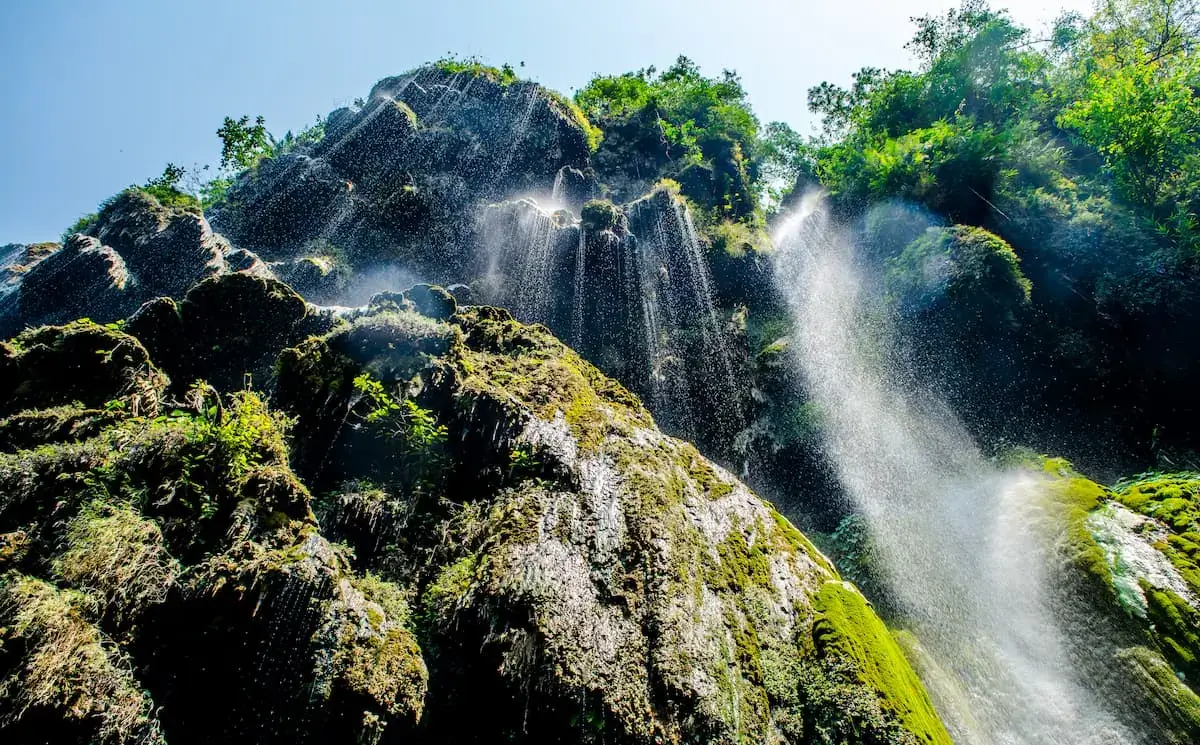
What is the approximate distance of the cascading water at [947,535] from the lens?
706 centimetres

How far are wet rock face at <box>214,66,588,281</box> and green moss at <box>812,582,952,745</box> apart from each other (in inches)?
676

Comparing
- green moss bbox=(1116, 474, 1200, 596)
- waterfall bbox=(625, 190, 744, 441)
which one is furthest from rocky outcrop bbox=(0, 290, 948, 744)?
waterfall bbox=(625, 190, 744, 441)

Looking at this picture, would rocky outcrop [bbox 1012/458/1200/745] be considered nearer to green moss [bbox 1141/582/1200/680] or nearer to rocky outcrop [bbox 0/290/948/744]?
green moss [bbox 1141/582/1200/680]

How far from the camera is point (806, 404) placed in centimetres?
1491


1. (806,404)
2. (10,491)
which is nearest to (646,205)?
(806,404)

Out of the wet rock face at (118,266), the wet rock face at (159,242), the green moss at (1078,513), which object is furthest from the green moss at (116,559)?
the wet rock face at (159,242)

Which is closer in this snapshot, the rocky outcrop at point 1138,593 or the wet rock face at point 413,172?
the rocky outcrop at point 1138,593

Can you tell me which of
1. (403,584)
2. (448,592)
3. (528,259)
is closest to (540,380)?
(403,584)

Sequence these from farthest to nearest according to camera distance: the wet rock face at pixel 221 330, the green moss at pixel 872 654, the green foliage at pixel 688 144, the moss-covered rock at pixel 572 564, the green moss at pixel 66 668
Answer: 1. the green foliage at pixel 688 144
2. the wet rock face at pixel 221 330
3. the green moss at pixel 872 654
4. the moss-covered rock at pixel 572 564
5. the green moss at pixel 66 668

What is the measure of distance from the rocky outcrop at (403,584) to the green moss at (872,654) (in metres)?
0.03

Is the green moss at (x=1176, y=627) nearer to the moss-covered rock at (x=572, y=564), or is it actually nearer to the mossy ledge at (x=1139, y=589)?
the mossy ledge at (x=1139, y=589)

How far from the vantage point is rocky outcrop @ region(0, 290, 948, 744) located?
153 inches

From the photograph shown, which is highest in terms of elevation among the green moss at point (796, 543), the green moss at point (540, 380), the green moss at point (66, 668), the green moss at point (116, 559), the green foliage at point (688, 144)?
the green foliage at point (688, 144)

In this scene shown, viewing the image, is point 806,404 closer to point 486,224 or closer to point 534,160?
point 486,224
